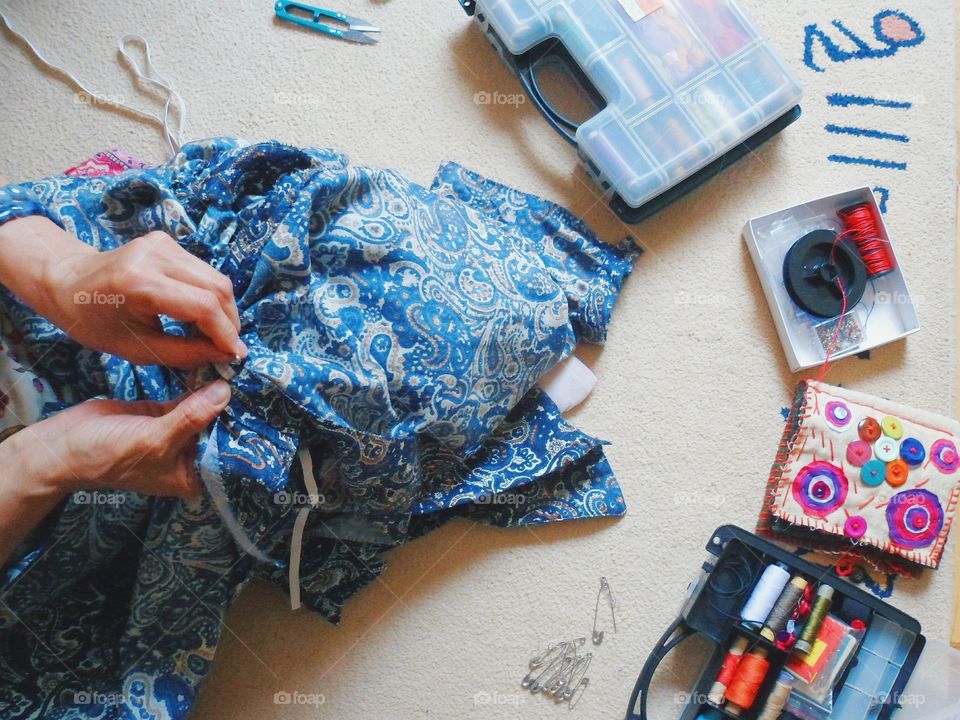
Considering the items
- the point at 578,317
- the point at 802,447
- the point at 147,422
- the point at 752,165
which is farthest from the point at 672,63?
the point at 147,422

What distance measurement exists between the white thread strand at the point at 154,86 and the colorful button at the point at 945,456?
1.35 metres

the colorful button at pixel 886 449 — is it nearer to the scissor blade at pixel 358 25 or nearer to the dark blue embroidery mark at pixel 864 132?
the dark blue embroidery mark at pixel 864 132

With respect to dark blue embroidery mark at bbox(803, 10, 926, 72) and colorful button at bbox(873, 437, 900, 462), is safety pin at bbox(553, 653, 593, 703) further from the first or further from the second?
dark blue embroidery mark at bbox(803, 10, 926, 72)

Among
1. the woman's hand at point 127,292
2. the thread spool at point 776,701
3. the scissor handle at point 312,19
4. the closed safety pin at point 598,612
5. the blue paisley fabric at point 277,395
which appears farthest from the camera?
the scissor handle at point 312,19

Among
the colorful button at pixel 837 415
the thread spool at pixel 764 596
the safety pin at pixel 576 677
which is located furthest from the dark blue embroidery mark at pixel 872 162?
the safety pin at pixel 576 677

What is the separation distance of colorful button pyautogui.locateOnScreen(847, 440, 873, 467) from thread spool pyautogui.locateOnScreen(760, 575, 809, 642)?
221 millimetres

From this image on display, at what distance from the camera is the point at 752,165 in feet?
4.46

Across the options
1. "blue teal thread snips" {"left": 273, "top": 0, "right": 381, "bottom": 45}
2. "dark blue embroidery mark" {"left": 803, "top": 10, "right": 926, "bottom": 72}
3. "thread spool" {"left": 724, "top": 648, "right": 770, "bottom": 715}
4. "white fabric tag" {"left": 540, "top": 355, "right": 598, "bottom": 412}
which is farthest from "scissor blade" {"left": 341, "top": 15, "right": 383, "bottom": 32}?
"thread spool" {"left": 724, "top": 648, "right": 770, "bottom": 715}

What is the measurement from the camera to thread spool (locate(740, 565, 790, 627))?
113cm

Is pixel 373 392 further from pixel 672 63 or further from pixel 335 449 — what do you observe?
pixel 672 63

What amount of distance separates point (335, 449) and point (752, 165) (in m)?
0.91

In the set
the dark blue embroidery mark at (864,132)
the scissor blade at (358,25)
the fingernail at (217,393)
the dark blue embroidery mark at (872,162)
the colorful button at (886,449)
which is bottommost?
the fingernail at (217,393)

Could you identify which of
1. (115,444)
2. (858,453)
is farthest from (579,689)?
(115,444)

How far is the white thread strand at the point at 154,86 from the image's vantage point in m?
1.31
